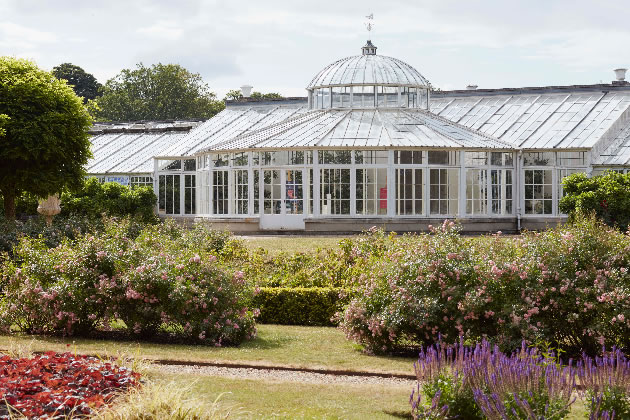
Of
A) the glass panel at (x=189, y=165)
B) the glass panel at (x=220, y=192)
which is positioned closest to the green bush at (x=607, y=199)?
the glass panel at (x=220, y=192)

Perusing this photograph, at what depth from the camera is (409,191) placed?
31.1 metres

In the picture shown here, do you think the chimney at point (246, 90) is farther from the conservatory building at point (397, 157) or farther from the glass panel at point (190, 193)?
the glass panel at point (190, 193)

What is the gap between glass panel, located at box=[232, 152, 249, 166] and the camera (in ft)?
107

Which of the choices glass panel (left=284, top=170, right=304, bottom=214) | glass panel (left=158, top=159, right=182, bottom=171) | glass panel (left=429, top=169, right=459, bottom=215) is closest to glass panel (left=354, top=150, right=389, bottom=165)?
glass panel (left=429, top=169, right=459, bottom=215)

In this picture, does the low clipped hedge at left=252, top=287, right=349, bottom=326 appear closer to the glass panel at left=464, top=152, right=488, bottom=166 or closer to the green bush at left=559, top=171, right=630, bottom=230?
the green bush at left=559, top=171, right=630, bottom=230

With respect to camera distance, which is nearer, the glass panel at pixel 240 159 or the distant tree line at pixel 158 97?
the glass panel at pixel 240 159

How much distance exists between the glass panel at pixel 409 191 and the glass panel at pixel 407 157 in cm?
28

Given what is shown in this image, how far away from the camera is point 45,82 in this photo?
2550 cm

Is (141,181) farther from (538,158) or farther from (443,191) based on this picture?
(538,158)

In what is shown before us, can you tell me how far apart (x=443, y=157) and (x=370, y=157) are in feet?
8.66

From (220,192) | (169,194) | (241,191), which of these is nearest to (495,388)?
(241,191)

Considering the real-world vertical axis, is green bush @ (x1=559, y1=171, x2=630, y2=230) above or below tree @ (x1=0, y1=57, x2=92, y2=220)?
below

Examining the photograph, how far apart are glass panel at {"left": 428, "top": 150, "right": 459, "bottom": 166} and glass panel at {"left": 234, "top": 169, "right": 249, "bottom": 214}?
21.7 feet

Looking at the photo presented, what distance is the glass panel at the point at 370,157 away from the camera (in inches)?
1217
